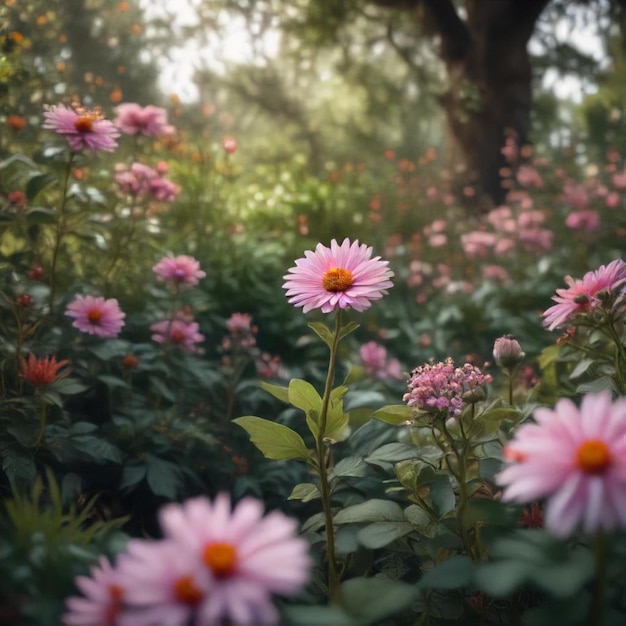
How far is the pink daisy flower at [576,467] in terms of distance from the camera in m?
0.67

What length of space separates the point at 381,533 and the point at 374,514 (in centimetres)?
9

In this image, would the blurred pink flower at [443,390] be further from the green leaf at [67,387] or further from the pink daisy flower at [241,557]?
the green leaf at [67,387]

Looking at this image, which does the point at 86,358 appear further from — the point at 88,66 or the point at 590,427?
the point at 88,66

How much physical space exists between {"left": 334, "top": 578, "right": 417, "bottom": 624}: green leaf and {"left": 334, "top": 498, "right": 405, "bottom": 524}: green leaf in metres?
0.33

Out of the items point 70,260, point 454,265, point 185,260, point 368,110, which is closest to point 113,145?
point 185,260

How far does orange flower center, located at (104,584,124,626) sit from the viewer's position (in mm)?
724

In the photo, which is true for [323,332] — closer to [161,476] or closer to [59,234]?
[161,476]

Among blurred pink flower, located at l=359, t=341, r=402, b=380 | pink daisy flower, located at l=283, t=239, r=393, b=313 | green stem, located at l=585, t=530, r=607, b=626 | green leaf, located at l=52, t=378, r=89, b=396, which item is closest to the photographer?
green stem, located at l=585, t=530, r=607, b=626

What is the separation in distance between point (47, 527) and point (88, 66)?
8.58 metres

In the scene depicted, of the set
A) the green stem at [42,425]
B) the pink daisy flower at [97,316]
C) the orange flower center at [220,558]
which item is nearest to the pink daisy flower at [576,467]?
the orange flower center at [220,558]

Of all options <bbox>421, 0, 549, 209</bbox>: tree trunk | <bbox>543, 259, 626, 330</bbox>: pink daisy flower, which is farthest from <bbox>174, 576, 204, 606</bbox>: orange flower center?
<bbox>421, 0, 549, 209</bbox>: tree trunk

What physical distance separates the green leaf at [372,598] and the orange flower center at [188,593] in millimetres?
197

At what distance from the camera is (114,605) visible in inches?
28.6

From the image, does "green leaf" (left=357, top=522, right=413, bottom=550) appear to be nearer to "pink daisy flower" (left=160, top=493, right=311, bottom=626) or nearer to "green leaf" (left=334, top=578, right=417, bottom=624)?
"green leaf" (left=334, top=578, right=417, bottom=624)
